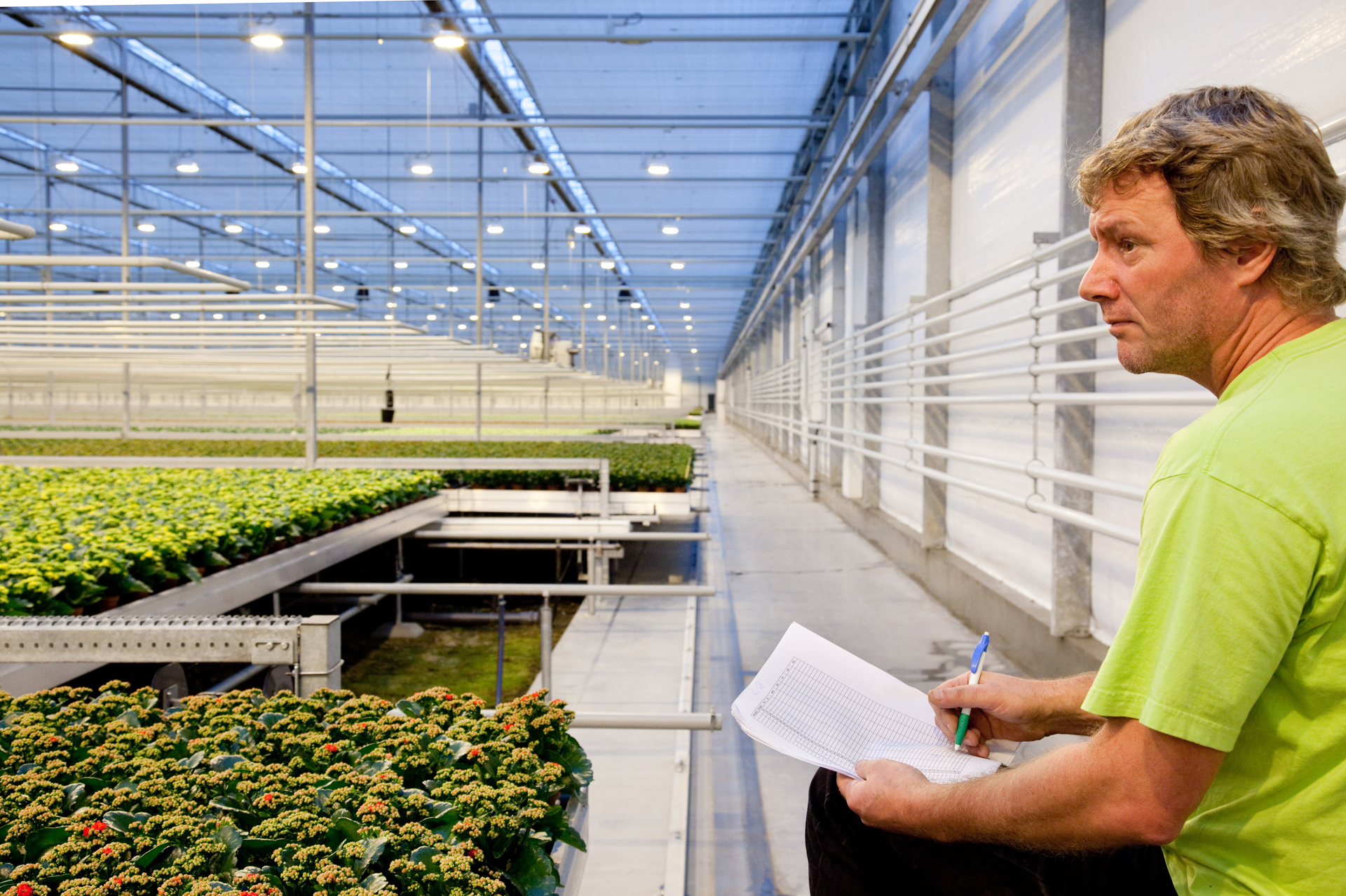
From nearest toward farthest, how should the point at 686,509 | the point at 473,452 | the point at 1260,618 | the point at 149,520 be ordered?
the point at 1260,618 → the point at 149,520 → the point at 686,509 → the point at 473,452

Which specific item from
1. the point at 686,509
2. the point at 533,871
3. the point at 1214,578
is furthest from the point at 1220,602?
the point at 686,509

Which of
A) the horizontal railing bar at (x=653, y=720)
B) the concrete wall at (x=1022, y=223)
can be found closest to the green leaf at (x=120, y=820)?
the horizontal railing bar at (x=653, y=720)

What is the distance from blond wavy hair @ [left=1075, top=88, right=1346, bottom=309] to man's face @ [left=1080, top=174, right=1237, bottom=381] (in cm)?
2

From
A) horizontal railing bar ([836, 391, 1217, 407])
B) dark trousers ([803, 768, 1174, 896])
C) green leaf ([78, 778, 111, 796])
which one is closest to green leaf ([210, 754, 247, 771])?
green leaf ([78, 778, 111, 796])

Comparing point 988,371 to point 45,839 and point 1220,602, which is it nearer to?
point 1220,602

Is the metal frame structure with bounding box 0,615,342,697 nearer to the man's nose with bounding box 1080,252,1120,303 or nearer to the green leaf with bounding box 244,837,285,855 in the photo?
the green leaf with bounding box 244,837,285,855

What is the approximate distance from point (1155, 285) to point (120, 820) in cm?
162

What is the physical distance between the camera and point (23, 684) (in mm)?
2289

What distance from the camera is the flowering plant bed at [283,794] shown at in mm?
1188

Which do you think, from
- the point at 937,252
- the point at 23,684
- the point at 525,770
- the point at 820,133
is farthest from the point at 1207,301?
the point at 820,133

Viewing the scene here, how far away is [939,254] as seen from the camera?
6.07 metres

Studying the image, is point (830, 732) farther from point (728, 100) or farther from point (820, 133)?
point (820, 133)

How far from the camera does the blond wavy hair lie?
0.85 metres

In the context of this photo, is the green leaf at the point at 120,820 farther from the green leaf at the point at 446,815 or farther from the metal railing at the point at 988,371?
the metal railing at the point at 988,371
